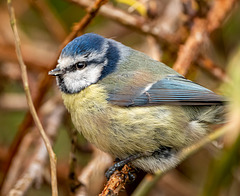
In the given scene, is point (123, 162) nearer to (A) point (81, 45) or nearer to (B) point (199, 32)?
(A) point (81, 45)

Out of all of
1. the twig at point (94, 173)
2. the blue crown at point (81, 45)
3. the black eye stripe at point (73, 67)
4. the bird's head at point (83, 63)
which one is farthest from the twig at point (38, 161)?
the blue crown at point (81, 45)

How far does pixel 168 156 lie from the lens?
7.63ft

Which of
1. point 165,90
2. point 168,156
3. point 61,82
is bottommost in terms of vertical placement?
point 168,156

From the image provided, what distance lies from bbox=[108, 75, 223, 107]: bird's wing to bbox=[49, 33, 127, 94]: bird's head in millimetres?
250

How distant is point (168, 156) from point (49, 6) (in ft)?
7.81

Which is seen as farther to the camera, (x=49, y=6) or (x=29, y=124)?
(x=49, y=6)

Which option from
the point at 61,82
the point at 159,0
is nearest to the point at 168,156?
the point at 61,82

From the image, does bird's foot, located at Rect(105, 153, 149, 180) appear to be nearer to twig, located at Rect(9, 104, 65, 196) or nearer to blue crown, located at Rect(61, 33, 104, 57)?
twig, located at Rect(9, 104, 65, 196)

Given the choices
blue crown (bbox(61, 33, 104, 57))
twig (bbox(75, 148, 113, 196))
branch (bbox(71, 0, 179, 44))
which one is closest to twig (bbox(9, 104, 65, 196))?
twig (bbox(75, 148, 113, 196))

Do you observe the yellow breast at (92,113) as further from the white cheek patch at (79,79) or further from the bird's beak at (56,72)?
the bird's beak at (56,72)

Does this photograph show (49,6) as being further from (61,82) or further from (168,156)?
(168,156)

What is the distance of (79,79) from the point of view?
2467 mm

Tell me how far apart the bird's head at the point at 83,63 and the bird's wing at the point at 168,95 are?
25 cm

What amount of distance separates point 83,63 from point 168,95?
0.64 meters
